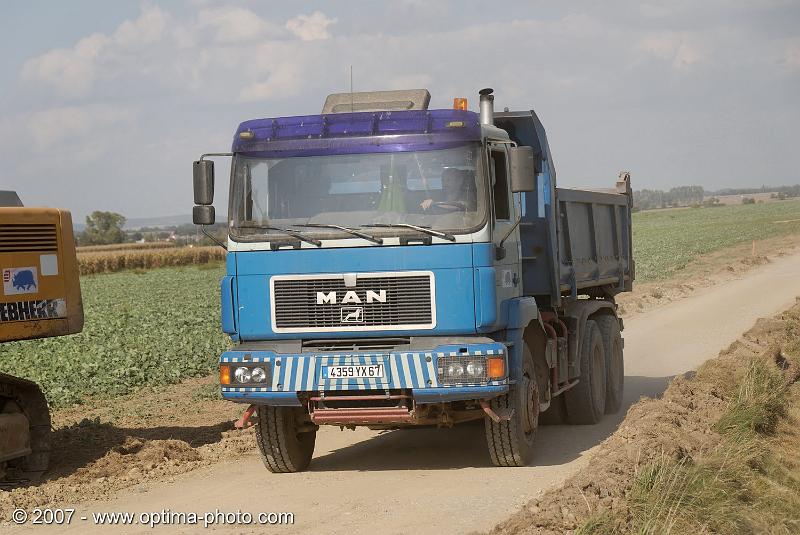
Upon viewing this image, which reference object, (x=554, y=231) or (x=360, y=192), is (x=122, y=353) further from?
(x=360, y=192)

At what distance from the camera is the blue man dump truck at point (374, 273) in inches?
384

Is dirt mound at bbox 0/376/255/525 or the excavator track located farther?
the excavator track

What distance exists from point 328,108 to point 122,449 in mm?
4096

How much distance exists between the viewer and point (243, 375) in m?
10.0

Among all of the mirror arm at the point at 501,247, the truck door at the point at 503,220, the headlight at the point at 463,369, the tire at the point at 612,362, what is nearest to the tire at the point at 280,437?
the headlight at the point at 463,369

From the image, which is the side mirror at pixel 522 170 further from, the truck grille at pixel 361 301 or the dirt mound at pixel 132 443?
the dirt mound at pixel 132 443

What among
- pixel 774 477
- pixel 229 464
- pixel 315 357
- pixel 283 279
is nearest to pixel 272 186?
pixel 283 279

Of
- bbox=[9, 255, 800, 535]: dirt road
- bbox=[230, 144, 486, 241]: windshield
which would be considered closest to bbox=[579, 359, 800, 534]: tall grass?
bbox=[9, 255, 800, 535]: dirt road

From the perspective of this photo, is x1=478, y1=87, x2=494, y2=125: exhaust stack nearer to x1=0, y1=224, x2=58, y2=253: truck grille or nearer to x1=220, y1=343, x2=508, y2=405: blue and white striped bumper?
x1=220, y1=343, x2=508, y2=405: blue and white striped bumper

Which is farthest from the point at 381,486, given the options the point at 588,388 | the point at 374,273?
the point at 588,388

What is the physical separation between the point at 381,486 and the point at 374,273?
1.86 metres

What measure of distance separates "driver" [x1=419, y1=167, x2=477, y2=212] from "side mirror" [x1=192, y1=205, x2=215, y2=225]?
1929 mm

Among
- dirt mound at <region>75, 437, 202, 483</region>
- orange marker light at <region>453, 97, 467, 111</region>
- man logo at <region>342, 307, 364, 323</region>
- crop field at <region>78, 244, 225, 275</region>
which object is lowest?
crop field at <region>78, 244, 225, 275</region>

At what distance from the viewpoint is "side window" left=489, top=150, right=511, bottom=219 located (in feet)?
33.3
